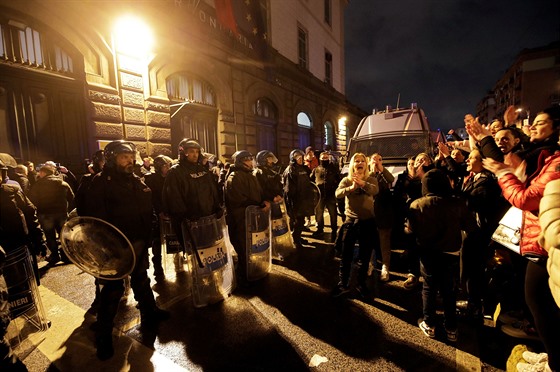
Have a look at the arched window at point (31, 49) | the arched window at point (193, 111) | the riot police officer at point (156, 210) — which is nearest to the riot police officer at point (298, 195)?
the riot police officer at point (156, 210)

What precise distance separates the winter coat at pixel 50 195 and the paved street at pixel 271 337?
6.20 ft

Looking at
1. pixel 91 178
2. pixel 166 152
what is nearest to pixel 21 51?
pixel 166 152

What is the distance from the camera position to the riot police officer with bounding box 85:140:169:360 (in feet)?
8.84

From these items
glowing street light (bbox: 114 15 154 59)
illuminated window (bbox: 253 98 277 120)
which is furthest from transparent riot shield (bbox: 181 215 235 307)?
illuminated window (bbox: 253 98 277 120)

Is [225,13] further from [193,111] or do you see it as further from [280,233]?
[280,233]

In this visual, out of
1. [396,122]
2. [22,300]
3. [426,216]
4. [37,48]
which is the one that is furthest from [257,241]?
[37,48]

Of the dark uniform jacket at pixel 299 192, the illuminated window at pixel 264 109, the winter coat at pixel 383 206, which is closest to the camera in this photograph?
the winter coat at pixel 383 206

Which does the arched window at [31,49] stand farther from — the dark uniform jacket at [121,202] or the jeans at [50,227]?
the dark uniform jacket at [121,202]

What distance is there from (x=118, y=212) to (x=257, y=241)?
2.00m

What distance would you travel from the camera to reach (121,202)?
110 inches

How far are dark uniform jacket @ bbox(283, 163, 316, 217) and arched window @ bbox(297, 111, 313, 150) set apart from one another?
1070 centimetres

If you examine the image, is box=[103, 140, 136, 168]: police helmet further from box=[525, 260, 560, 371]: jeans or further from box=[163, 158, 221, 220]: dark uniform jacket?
box=[525, 260, 560, 371]: jeans

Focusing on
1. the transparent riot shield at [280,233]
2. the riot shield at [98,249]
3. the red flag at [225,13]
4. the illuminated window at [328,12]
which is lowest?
the transparent riot shield at [280,233]

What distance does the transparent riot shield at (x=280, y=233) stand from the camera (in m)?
5.08
